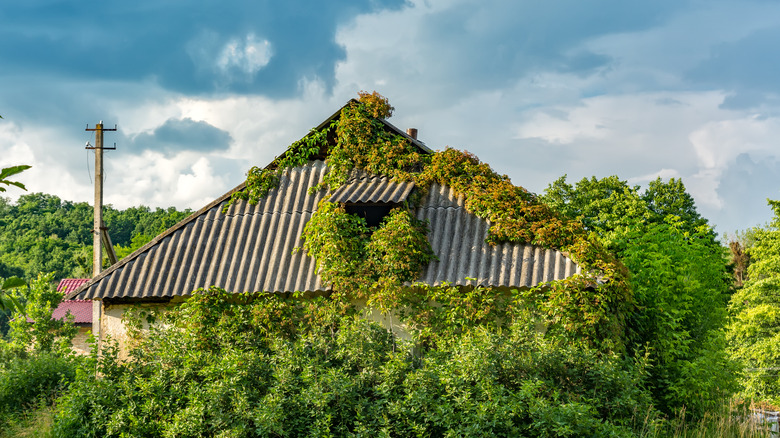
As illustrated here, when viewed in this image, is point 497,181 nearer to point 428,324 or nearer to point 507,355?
point 428,324

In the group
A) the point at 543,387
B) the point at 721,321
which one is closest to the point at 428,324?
the point at 543,387

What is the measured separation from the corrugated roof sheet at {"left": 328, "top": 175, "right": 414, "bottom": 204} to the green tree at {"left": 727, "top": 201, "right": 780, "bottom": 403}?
928 inches

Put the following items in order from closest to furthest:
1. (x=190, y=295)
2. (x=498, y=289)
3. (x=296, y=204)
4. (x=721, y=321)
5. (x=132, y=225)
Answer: (x=498, y=289), (x=190, y=295), (x=296, y=204), (x=721, y=321), (x=132, y=225)

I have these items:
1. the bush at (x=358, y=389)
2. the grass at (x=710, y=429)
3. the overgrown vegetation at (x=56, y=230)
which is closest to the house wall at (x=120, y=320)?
the bush at (x=358, y=389)

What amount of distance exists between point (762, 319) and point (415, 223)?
2627cm

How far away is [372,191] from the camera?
521 inches

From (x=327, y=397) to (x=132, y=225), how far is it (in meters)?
77.6

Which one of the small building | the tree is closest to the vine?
the tree

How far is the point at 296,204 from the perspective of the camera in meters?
14.1

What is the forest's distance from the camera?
933 centimetres

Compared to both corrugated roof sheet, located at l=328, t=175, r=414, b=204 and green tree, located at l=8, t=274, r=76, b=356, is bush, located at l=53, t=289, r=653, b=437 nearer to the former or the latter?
corrugated roof sheet, located at l=328, t=175, r=414, b=204

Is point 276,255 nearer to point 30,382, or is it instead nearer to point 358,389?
point 358,389

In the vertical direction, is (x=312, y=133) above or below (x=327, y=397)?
above

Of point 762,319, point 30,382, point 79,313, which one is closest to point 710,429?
point 30,382
